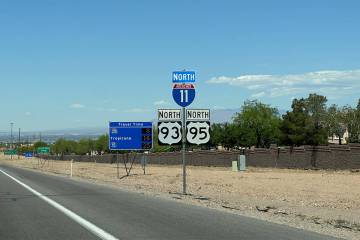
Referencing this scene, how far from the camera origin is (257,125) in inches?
4368

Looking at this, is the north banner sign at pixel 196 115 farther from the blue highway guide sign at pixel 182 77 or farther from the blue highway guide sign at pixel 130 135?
the blue highway guide sign at pixel 130 135

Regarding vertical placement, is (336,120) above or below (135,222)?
above

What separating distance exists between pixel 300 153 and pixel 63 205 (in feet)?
126

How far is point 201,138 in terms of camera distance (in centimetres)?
2167

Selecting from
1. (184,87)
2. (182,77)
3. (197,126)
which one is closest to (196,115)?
(197,126)

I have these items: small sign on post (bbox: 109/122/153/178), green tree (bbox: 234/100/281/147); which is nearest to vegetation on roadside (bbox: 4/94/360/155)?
green tree (bbox: 234/100/281/147)

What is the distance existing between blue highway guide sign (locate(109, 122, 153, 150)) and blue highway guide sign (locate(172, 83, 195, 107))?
22563 mm

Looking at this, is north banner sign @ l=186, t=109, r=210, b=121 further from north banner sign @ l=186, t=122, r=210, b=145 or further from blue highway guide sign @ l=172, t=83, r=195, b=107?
blue highway guide sign @ l=172, t=83, r=195, b=107

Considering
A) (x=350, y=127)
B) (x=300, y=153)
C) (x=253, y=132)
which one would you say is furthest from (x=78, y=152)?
(x=300, y=153)

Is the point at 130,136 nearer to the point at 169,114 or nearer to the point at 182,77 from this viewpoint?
the point at 169,114

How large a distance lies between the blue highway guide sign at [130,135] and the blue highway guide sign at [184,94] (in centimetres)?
2256

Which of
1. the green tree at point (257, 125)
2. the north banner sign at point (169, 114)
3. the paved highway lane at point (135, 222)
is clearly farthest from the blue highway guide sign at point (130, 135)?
the green tree at point (257, 125)

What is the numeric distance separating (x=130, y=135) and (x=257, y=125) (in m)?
69.4

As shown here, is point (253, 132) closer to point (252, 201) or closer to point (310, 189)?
point (310, 189)
